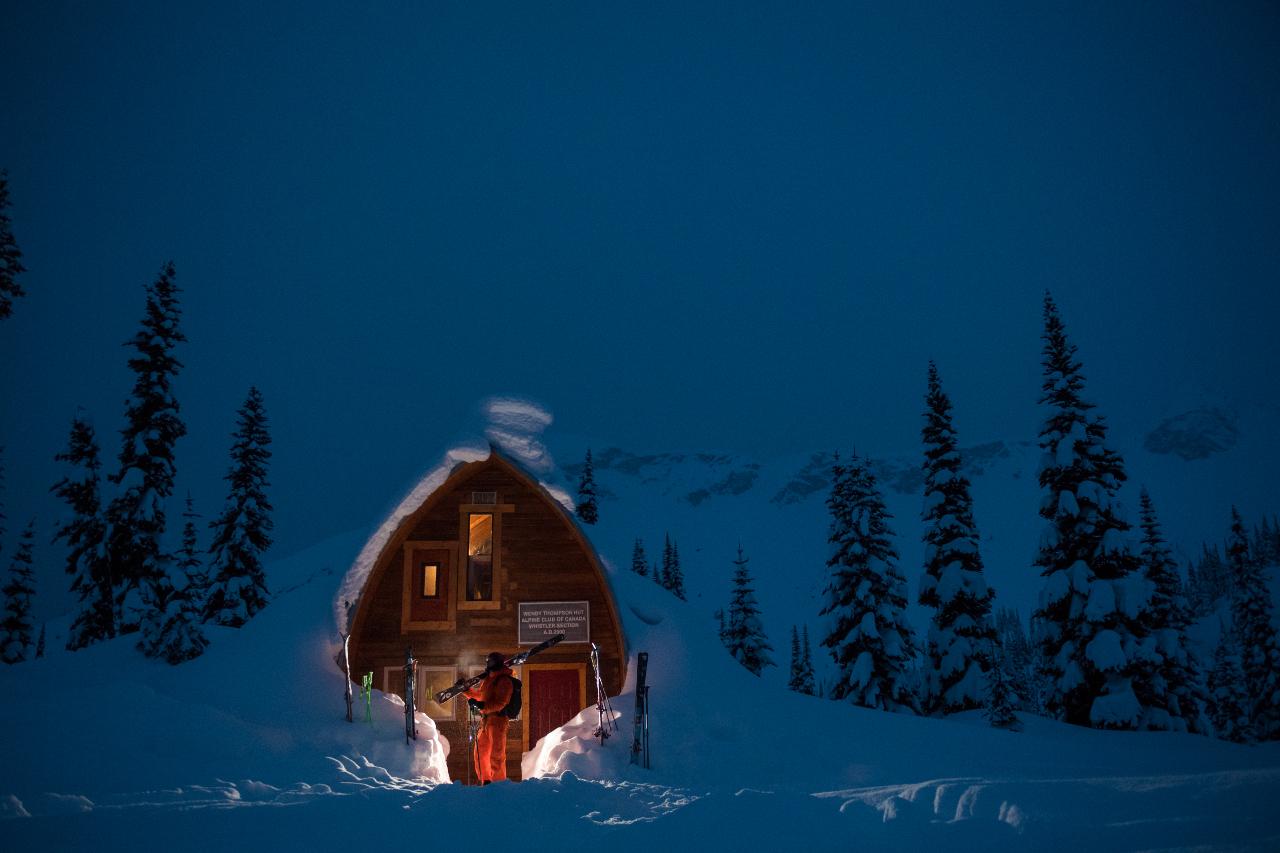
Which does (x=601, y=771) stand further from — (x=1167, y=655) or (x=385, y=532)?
(x=1167, y=655)

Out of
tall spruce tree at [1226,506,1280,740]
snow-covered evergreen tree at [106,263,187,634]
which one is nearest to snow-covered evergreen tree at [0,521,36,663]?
snow-covered evergreen tree at [106,263,187,634]

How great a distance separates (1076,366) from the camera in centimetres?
1881

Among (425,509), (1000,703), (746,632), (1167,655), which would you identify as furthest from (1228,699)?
(425,509)

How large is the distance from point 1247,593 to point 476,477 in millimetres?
29231

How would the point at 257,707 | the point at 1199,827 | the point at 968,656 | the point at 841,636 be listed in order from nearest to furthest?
the point at 1199,827 < the point at 257,707 < the point at 968,656 < the point at 841,636

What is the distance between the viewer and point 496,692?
11250 mm

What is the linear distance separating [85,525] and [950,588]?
1136 inches

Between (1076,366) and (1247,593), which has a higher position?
(1076,366)

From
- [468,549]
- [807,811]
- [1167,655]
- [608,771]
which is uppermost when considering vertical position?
[468,549]

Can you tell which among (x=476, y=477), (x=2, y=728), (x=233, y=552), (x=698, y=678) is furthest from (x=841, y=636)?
(x=233, y=552)

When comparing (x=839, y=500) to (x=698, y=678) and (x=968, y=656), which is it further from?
(x=698, y=678)

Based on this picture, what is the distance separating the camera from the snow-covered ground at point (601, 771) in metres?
6.58

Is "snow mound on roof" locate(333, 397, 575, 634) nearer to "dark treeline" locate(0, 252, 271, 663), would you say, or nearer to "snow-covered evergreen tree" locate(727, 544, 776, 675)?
"dark treeline" locate(0, 252, 271, 663)

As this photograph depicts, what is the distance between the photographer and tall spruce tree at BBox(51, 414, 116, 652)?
24203 mm
